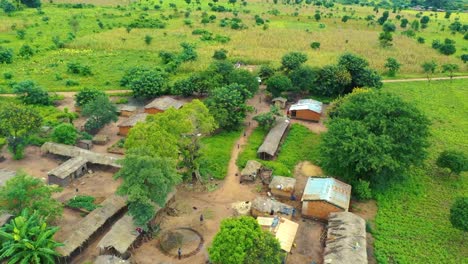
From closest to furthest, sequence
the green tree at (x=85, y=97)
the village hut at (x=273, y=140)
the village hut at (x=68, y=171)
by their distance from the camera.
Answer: the village hut at (x=68, y=171) → the village hut at (x=273, y=140) → the green tree at (x=85, y=97)

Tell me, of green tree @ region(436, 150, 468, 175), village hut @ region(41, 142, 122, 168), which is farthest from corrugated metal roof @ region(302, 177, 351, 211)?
village hut @ region(41, 142, 122, 168)

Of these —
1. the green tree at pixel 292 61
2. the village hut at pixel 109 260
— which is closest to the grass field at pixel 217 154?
the village hut at pixel 109 260

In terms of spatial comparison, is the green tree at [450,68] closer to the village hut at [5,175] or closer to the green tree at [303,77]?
the green tree at [303,77]

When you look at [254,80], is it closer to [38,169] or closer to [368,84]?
[368,84]

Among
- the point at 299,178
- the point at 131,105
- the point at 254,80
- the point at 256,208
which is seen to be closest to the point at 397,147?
the point at 299,178

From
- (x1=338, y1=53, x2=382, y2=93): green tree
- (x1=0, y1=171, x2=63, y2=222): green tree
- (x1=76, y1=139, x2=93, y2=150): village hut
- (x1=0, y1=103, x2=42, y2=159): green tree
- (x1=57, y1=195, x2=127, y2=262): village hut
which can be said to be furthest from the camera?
(x1=338, y1=53, x2=382, y2=93): green tree

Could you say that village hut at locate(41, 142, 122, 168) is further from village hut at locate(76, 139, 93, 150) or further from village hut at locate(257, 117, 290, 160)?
village hut at locate(257, 117, 290, 160)
